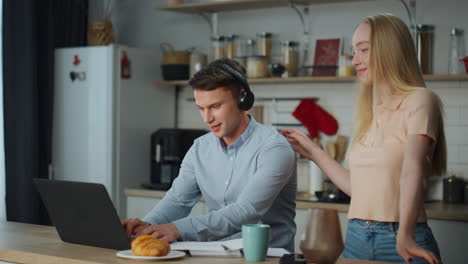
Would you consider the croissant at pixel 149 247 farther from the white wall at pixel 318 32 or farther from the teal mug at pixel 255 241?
the white wall at pixel 318 32

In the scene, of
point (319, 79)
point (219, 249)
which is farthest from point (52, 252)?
point (319, 79)

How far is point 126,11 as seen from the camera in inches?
A: 214

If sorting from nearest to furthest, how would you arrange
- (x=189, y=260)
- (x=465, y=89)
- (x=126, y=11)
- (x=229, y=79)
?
(x=189, y=260), (x=229, y=79), (x=465, y=89), (x=126, y=11)

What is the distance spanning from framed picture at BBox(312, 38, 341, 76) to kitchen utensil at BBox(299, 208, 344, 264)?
9.26 ft

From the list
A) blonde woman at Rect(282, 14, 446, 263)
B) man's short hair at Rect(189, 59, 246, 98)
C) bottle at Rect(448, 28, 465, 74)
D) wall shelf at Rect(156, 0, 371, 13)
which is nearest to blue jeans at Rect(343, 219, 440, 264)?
blonde woman at Rect(282, 14, 446, 263)

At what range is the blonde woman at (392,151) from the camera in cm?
206

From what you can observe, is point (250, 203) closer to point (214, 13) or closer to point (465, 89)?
point (465, 89)

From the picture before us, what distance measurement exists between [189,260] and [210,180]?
0.60m

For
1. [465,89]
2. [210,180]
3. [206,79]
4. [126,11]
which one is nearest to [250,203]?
[210,180]

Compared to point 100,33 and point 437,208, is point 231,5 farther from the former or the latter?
point 437,208

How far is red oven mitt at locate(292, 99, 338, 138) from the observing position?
458cm

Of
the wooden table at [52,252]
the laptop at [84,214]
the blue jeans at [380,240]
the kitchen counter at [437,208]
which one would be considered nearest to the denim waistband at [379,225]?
the blue jeans at [380,240]

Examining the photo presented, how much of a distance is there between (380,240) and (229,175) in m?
0.61

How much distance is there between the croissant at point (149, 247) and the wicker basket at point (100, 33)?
10.4ft
